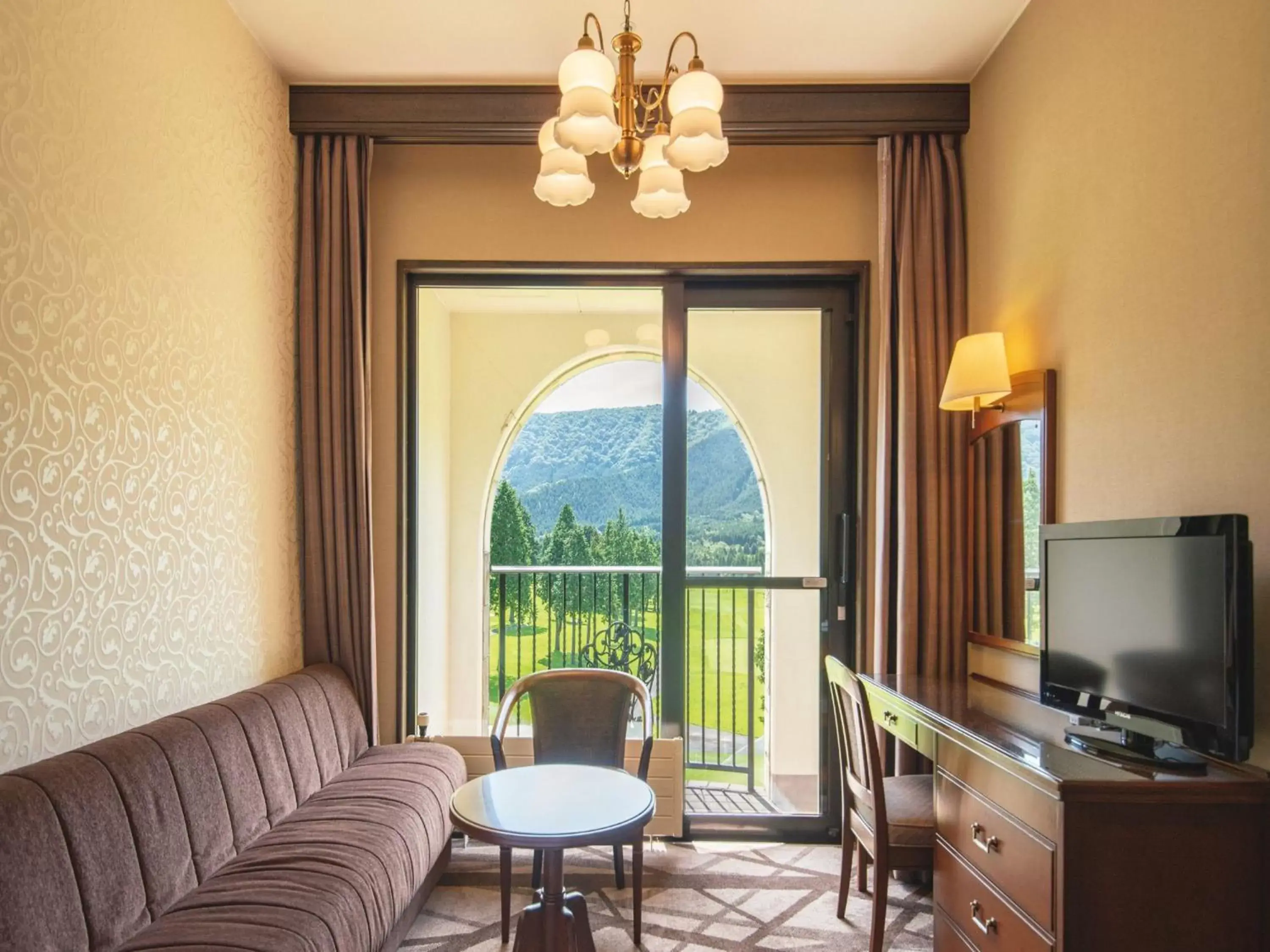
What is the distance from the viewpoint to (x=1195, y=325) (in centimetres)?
186

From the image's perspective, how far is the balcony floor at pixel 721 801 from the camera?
353 cm

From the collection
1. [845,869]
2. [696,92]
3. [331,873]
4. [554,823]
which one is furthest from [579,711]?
[696,92]

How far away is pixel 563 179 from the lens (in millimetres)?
2203

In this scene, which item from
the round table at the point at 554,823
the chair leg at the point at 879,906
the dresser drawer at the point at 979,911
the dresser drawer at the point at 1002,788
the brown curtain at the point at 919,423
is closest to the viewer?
the dresser drawer at the point at 1002,788

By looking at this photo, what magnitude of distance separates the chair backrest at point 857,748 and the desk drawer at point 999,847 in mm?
171

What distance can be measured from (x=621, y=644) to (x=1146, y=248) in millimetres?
3341

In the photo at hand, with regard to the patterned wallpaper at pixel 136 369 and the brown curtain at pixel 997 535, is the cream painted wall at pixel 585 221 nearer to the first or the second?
the patterned wallpaper at pixel 136 369

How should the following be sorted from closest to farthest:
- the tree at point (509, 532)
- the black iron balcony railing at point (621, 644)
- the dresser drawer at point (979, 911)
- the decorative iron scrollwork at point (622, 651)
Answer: the dresser drawer at point (979, 911) → the black iron balcony railing at point (621, 644) → the decorative iron scrollwork at point (622, 651) → the tree at point (509, 532)

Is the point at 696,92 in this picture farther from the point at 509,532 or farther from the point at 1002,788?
the point at 509,532

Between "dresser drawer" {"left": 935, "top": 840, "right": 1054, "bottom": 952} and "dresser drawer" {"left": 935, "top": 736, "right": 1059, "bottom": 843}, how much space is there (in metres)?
0.22

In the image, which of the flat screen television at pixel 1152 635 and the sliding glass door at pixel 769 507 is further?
the sliding glass door at pixel 769 507

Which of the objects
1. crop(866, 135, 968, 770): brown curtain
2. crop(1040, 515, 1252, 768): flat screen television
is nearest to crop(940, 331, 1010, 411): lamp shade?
crop(866, 135, 968, 770): brown curtain

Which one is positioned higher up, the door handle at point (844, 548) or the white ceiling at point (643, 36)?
the white ceiling at point (643, 36)

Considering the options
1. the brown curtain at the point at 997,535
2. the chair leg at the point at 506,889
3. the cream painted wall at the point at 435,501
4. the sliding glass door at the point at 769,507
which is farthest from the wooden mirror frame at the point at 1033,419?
the cream painted wall at the point at 435,501
